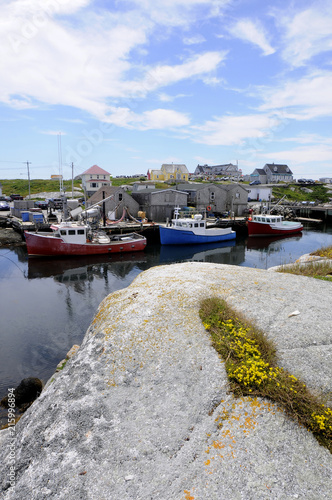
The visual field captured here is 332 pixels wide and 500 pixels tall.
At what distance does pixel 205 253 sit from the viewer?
121 feet

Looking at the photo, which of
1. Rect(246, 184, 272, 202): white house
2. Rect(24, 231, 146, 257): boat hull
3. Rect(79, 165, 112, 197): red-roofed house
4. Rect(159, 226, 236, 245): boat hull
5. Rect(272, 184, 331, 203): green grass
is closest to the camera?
Rect(24, 231, 146, 257): boat hull

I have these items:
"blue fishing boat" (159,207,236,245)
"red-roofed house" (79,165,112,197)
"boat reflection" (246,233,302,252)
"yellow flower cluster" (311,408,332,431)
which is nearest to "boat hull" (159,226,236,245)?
"blue fishing boat" (159,207,236,245)

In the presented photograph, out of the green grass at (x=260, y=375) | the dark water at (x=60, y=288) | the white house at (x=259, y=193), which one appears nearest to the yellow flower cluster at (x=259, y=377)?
the green grass at (x=260, y=375)

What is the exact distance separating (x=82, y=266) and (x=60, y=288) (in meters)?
6.12

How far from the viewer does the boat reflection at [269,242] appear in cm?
4064

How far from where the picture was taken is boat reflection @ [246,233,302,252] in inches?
1600

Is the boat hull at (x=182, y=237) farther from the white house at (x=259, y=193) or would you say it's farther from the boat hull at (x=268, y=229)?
the white house at (x=259, y=193)

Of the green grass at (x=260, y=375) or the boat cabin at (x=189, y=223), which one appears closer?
the green grass at (x=260, y=375)

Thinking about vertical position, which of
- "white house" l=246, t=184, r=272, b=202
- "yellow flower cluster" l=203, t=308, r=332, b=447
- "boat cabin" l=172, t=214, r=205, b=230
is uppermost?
"white house" l=246, t=184, r=272, b=202

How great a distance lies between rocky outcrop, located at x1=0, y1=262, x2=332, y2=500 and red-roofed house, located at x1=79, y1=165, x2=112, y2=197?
63.3m

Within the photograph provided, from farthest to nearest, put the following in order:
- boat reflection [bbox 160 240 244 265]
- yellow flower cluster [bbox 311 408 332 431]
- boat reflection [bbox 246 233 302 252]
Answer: boat reflection [bbox 246 233 302 252] < boat reflection [bbox 160 240 244 265] < yellow flower cluster [bbox 311 408 332 431]

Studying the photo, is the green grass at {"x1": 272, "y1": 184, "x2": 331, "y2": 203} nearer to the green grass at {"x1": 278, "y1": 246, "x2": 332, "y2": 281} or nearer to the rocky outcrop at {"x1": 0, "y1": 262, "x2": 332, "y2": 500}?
the green grass at {"x1": 278, "y1": 246, "x2": 332, "y2": 281}

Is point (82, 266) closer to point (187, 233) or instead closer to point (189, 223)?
point (187, 233)

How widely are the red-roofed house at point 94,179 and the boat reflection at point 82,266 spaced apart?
37.7 meters
